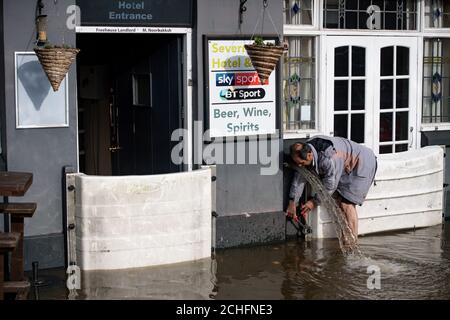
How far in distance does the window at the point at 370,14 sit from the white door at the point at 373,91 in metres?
0.17

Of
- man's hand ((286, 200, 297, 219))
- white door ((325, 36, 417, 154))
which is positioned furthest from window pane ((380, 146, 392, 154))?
man's hand ((286, 200, 297, 219))

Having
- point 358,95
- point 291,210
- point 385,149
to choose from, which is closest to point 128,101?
point 291,210

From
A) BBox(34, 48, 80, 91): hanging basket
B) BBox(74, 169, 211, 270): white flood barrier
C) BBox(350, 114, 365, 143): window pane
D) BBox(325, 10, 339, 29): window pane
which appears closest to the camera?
BBox(34, 48, 80, 91): hanging basket

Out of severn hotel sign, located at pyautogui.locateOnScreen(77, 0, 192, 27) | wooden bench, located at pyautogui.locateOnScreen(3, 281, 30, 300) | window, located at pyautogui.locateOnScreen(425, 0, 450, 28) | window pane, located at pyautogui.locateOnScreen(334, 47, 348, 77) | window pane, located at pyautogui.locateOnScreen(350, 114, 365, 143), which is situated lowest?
wooden bench, located at pyautogui.locateOnScreen(3, 281, 30, 300)

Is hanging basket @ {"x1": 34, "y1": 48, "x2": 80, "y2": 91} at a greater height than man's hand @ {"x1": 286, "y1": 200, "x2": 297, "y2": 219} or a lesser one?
greater

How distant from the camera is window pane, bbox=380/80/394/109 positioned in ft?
35.6

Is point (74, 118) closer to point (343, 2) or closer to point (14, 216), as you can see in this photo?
point (14, 216)

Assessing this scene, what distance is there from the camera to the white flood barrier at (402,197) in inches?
398

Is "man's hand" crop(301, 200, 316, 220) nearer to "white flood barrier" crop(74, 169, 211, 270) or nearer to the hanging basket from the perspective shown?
"white flood barrier" crop(74, 169, 211, 270)

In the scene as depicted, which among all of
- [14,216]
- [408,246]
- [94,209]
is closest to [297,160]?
[408,246]

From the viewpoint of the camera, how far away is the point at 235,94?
373 inches

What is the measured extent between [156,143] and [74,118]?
4.97ft

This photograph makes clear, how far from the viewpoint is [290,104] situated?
33.7 ft

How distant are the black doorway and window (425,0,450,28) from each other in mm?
3558
